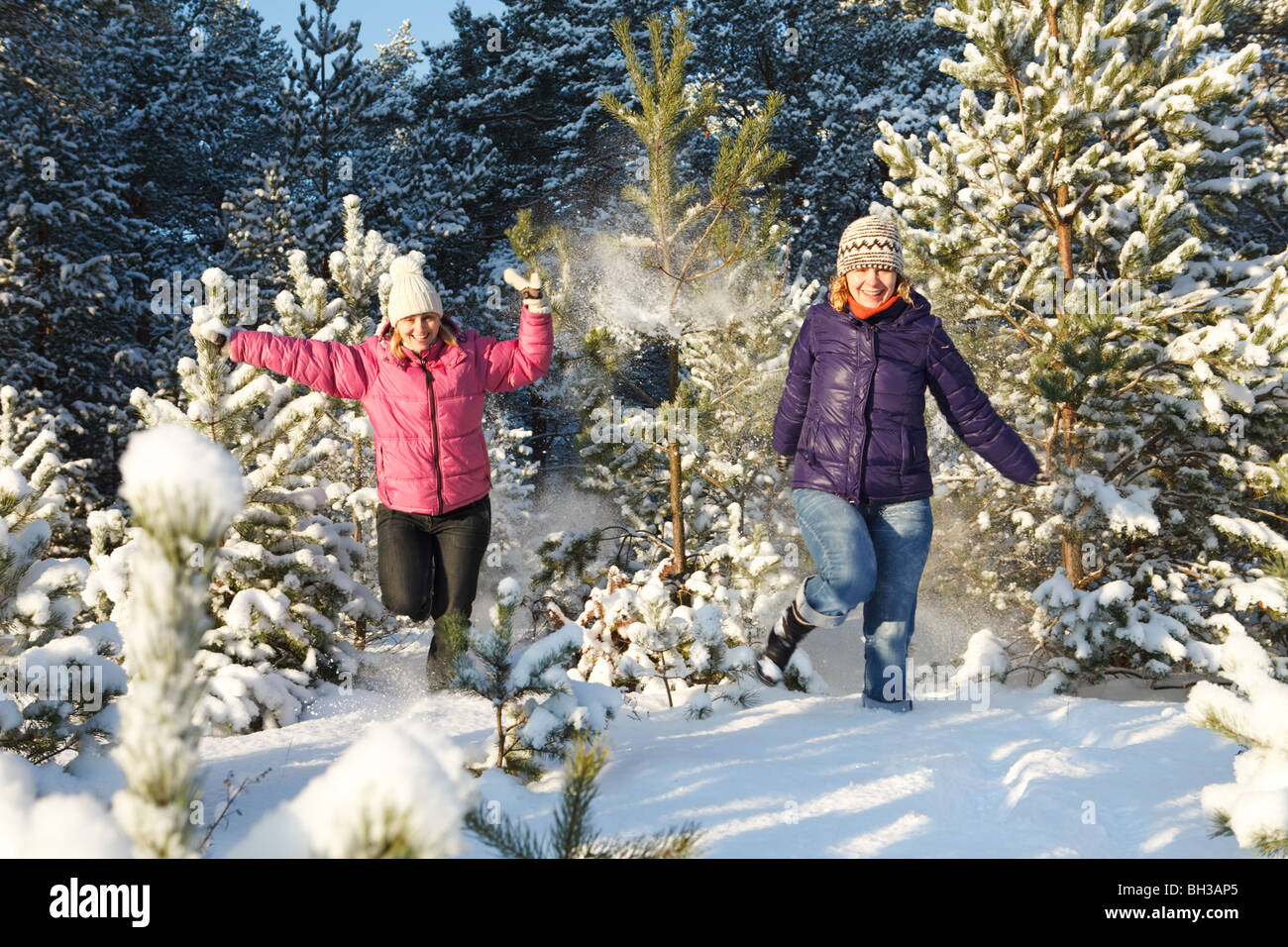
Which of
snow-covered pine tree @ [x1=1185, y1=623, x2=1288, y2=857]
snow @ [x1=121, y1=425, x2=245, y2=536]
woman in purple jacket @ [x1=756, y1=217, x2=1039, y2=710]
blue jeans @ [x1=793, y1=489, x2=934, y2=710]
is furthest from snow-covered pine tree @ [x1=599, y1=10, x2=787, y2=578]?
Answer: snow @ [x1=121, y1=425, x2=245, y2=536]

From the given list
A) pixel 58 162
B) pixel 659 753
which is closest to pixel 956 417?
pixel 659 753

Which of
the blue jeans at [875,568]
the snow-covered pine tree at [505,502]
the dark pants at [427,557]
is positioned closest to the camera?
the blue jeans at [875,568]

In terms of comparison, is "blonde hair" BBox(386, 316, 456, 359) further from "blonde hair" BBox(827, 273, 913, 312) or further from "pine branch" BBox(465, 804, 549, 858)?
"pine branch" BBox(465, 804, 549, 858)

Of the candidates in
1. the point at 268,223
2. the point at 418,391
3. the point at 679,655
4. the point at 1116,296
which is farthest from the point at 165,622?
the point at 268,223

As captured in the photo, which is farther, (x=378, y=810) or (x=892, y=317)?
(x=892, y=317)

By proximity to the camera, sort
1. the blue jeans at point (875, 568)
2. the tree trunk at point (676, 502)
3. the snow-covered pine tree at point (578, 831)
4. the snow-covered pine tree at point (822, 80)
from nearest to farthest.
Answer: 1. the snow-covered pine tree at point (578, 831)
2. the blue jeans at point (875, 568)
3. the tree trunk at point (676, 502)
4. the snow-covered pine tree at point (822, 80)

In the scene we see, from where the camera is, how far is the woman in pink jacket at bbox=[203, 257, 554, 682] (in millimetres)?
3859

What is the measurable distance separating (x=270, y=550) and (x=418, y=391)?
5.39 feet

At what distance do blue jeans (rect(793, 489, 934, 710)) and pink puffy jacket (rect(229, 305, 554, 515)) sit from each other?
1560mm

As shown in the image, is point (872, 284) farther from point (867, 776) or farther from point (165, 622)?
point (165, 622)

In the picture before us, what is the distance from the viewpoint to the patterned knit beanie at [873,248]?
346 centimetres

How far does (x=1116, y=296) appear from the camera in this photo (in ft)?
17.6

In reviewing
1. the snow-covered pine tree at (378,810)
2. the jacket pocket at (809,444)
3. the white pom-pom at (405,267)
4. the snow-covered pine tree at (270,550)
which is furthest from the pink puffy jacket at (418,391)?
the snow-covered pine tree at (378,810)

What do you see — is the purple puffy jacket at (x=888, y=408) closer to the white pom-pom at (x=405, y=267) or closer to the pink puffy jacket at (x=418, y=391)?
the pink puffy jacket at (x=418, y=391)
